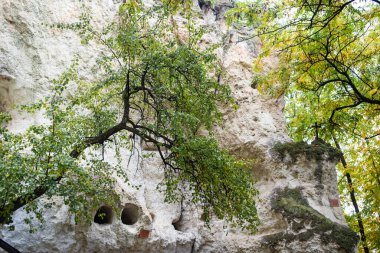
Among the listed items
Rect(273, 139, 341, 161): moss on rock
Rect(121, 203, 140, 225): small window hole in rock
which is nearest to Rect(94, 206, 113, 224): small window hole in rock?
Rect(121, 203, 140, 225): small window hole in rock

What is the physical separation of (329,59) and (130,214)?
5179 mm

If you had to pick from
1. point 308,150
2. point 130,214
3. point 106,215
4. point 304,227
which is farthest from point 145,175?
point 308,150

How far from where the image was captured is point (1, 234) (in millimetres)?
6512

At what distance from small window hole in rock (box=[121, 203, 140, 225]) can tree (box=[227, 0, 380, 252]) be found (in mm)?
3977

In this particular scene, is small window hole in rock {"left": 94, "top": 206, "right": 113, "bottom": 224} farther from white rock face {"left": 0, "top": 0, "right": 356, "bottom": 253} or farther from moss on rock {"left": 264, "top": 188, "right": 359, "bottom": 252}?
moss on rock {"left": 264, "top": 188, "right": 359, "bottom": 252}

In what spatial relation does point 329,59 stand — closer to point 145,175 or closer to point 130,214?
point 145,175

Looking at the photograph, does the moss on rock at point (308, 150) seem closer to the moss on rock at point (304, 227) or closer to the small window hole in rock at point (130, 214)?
the moss on rock at point (304, 227)

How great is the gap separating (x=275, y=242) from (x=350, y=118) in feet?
11.2

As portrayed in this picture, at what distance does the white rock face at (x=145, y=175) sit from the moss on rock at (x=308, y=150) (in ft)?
0.46

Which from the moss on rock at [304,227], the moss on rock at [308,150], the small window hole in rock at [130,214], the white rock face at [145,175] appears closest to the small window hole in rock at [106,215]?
the white rock face at [145,175]

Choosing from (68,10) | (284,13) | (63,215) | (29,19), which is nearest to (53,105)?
(63,215)

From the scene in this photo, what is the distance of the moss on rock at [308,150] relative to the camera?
30.8 ft

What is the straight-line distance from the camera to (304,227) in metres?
8.28

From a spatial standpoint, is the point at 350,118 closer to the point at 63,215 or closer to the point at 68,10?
the point at 63,215
